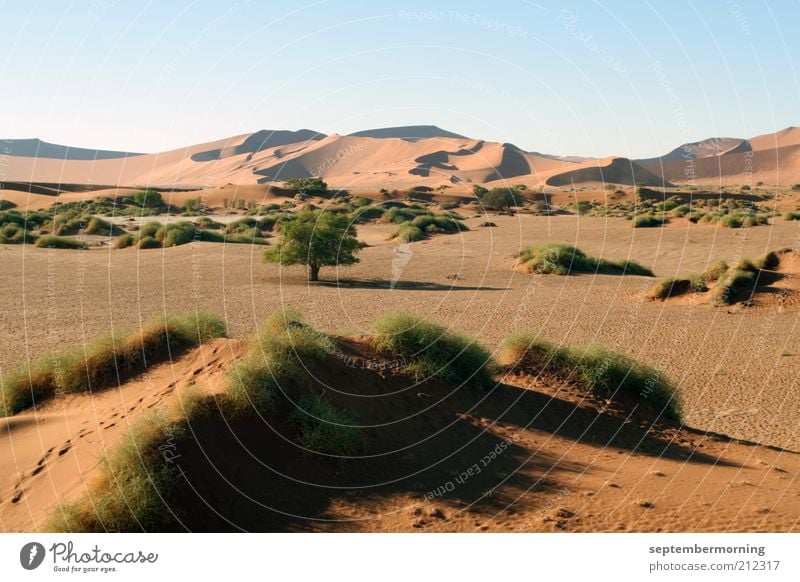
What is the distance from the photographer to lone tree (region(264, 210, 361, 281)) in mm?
30406

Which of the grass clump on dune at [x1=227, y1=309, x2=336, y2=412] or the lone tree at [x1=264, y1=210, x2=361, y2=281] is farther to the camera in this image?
the lone tree at [x1=264, y1=210, x2=361, y2=281]

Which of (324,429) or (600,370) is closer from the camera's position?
(324,429)

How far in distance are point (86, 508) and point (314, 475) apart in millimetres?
2971

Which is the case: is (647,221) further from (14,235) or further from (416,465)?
(416,465)

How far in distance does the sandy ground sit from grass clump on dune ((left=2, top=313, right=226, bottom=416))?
2.88 meters

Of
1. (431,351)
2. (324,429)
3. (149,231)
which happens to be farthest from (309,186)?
(324,429)

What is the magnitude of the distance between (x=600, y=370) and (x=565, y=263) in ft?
68.1

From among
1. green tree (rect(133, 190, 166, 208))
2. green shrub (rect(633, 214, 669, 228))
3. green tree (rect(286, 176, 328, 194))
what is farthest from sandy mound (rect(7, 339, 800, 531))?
green tree (rect(286, 176, 328, 194))

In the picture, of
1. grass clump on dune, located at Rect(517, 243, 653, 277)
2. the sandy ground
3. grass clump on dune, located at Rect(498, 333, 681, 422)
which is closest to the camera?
grass clump on dune, located at Rect(498, 333, 681, 422)

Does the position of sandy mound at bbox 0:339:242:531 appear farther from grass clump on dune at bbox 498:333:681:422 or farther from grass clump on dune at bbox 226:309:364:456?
grass clump on dune at bbox 498:333:681:422

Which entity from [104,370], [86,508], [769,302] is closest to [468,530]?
[86,508]

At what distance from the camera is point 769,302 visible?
25812 millimetres

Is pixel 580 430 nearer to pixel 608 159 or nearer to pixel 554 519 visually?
pixel 554 519

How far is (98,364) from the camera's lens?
1245 cm
